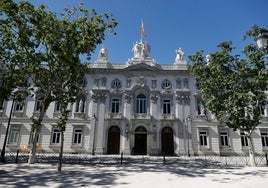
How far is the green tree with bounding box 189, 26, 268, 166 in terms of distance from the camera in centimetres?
1566

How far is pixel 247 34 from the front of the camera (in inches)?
620

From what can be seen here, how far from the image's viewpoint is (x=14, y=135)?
24.4 m

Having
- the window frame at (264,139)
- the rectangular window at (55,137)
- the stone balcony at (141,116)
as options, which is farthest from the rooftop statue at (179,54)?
the rectangular window at (55,137)

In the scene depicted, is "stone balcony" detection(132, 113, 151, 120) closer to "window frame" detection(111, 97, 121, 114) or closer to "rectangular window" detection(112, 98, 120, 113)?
"window frame" detection(111, 97, 121, 114)

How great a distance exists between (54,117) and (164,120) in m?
14.5

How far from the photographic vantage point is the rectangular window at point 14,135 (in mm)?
24125

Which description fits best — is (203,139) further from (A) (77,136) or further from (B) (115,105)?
(A) (77,136)

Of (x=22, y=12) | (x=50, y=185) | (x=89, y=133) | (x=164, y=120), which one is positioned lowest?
(x=50, y=185)

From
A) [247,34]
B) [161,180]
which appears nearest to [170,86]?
[247,34]

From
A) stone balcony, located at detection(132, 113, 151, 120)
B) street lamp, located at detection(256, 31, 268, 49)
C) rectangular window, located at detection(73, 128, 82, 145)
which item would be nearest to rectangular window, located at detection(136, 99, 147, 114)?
stone balcony, located at detection(132, 113, 151, 120)

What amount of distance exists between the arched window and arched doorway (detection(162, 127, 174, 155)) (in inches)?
149

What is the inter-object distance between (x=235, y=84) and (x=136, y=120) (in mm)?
12588

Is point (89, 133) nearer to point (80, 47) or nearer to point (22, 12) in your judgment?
point (80, 47)

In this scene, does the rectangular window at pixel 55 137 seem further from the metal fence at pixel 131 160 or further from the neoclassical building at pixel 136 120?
the metal fence at pixel 131 160
